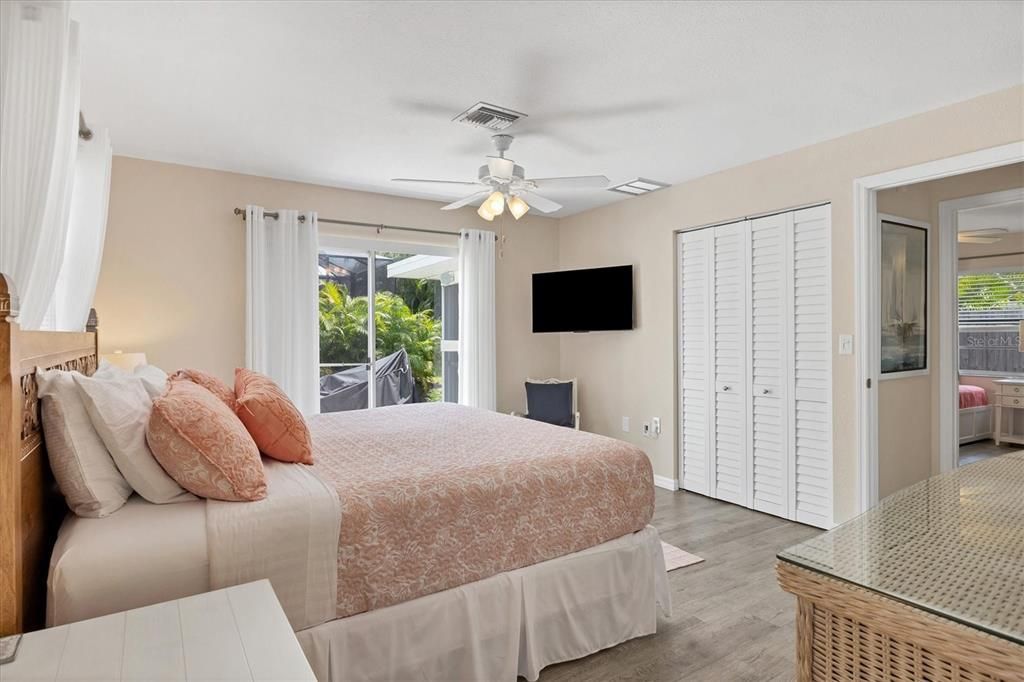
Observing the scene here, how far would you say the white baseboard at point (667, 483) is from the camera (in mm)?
4723

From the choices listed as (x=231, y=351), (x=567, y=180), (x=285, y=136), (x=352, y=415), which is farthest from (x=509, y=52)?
(x=231, y=351)

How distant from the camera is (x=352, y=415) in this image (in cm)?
347

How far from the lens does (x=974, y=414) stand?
627 cm

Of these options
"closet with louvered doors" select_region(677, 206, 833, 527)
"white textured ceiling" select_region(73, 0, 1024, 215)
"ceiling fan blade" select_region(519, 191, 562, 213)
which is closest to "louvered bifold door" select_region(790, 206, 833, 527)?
"closet with louvered doors" select_region(677, 206, 833, 527)

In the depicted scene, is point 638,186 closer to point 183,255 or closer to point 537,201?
point 537,201

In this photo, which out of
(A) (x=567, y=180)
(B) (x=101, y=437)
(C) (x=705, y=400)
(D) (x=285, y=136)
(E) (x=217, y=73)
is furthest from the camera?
(C) (x=705, y=400)

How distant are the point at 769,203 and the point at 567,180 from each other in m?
1.71

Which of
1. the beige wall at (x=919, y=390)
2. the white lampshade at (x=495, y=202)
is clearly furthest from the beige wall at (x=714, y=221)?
the white lampshade at (x=495, y=202)

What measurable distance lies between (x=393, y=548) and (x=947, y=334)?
429 centimetres

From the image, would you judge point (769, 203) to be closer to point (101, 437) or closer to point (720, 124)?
point (720, 124)

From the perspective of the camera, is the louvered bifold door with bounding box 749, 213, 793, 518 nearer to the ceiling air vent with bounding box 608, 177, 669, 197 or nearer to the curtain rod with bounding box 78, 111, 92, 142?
the ceiling air vent with bounding box 608, 177, 669, 197

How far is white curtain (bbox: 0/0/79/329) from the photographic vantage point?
1.55 metres

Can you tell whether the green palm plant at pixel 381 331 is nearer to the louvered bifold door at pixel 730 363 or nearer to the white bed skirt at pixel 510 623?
the louvered bifold door at pixel 730 363

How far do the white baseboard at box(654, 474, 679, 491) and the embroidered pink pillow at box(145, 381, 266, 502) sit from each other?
369 cm
